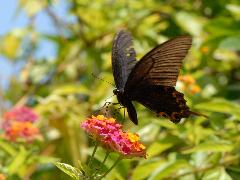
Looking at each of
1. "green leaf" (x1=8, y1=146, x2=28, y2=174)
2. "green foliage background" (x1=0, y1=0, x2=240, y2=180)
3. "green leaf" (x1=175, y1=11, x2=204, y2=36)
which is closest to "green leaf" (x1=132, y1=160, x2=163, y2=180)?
"green foliage background" (x1=0, y1=0, x2=240, y2=180)

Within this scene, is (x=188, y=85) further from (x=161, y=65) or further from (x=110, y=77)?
(x=161, y=65)

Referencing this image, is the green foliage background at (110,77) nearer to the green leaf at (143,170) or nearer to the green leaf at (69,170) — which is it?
the green leaf at (143,170)

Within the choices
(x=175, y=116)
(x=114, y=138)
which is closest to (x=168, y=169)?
(x=175, y=116)

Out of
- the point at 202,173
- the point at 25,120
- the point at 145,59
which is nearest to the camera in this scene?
the point at 145,59

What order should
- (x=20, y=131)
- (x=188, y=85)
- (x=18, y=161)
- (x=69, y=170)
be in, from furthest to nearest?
(x=188, y=85) → (x=20, y=131) → (x=18, y=161) → (x=69, y=170)

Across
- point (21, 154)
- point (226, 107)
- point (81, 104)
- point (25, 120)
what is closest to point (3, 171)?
point (21, 154)

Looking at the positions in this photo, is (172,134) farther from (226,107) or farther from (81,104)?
(81,104)
